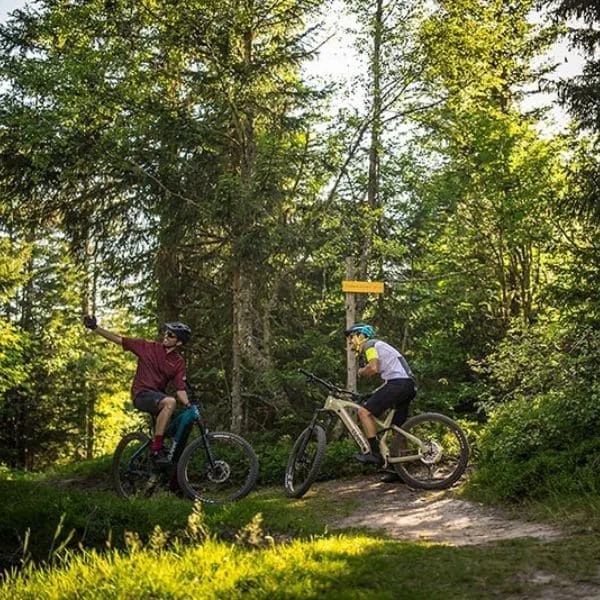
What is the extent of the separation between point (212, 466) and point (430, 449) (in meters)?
2.72

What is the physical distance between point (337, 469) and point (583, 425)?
12.8 feet

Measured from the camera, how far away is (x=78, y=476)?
1411cm

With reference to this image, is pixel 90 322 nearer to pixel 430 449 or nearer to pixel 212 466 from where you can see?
pixel 212 466

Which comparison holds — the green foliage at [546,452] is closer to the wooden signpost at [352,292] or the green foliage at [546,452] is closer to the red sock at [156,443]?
the wooden signpost at [352,292]

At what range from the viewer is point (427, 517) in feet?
25.7

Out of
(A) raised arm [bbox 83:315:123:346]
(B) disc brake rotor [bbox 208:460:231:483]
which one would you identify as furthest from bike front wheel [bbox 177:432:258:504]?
(A) raised arm [bbox 83:315:123:346]

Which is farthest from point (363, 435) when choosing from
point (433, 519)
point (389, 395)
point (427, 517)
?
point (433, 519)

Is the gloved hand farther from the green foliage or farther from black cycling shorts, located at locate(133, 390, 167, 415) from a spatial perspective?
the green foliage

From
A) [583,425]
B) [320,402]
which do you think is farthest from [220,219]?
[583,425]

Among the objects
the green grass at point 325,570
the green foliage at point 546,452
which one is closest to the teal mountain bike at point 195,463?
the green grass at point 325,570

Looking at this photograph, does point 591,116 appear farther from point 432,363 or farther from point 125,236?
point 125,236

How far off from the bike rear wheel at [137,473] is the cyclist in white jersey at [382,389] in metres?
2.63

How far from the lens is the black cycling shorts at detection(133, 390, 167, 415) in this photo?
879 cm

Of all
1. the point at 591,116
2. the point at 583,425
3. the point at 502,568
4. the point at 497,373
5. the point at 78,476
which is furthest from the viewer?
the point at 78,476
